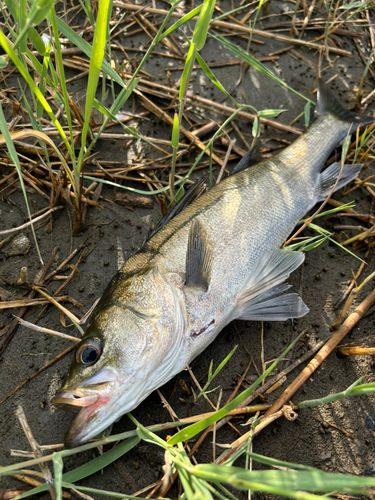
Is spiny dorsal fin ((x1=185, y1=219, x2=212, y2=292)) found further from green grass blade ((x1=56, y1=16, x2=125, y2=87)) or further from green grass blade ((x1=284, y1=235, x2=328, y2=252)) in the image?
green grass blade ((x1=56, y1=16, x2=125, y2=87))

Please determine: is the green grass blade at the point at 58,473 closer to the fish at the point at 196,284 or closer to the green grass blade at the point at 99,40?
the fish at the point at 196,284

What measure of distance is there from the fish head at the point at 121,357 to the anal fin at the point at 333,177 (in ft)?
5.87

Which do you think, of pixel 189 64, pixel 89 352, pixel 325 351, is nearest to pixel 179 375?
pixel 89 352

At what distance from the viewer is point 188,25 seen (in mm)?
4551

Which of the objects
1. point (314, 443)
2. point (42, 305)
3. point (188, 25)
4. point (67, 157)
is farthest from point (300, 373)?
point (188, 25)

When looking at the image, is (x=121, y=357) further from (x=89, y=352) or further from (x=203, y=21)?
(x=203, y=21)

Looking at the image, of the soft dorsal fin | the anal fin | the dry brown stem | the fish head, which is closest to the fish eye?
the fish head

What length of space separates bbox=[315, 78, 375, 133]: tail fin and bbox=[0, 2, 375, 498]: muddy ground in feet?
1.15

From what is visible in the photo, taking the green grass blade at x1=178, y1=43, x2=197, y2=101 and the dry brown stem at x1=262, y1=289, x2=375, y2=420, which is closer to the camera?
the green grass blade at x1=178, y1=43, x2=197, y2=101

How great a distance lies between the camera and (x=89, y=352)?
2.27 metres

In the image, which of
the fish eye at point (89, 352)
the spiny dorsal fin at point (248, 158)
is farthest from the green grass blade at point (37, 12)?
the spiny dorsal fin at point (248, 158)

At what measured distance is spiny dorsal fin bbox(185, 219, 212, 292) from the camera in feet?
8.86

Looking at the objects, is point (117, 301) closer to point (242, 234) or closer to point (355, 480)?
point (242, 234)

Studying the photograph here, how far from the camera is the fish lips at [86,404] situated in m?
2.05
